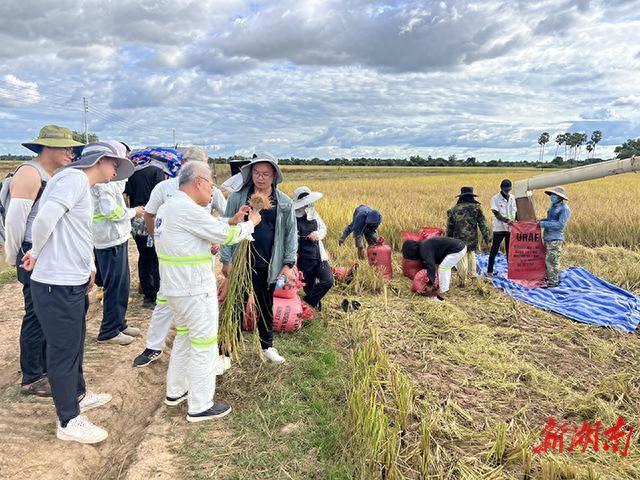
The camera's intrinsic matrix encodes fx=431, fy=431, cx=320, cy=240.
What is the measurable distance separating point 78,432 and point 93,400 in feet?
1.41

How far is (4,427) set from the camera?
9.22 ft

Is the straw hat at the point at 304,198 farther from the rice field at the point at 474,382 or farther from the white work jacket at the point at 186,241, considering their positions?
the white work jacket at the point at 186,241

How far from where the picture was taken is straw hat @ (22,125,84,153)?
289 centimetres

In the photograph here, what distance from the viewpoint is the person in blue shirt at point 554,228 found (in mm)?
6121

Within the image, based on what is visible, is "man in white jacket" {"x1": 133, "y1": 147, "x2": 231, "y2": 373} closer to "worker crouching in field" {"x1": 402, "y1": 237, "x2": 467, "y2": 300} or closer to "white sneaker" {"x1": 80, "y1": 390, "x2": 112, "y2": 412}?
"white sneaker" {"x1": 80, "y1": 390, "x2": 112, "y2": 412}

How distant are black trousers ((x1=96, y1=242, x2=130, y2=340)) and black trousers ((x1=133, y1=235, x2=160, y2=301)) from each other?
2.56 feet

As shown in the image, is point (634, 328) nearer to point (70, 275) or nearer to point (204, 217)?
point (204, 217)

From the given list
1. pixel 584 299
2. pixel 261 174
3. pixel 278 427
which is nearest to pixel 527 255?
pixel 584 299

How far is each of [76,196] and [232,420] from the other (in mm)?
1731

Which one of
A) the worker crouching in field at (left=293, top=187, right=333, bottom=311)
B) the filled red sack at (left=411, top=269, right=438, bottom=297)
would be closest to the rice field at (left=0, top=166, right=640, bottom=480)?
the filled red sack at (left=411, top=269, right=438, bottom=297)

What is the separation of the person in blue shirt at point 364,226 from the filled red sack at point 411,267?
58cm

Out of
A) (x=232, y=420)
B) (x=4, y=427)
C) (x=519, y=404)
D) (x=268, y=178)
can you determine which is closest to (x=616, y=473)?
(x=519, y=404)

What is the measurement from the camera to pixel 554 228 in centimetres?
617

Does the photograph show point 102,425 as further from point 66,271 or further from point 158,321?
point 66,271
